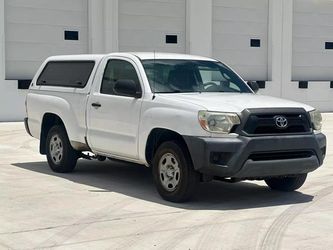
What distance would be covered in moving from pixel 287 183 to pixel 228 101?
1.68 metres

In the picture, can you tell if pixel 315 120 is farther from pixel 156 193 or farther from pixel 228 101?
pixel 156 193

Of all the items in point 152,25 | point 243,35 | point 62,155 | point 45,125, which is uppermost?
point 152,25

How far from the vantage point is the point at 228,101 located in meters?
7.85

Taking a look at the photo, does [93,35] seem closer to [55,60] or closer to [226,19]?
[226,19]

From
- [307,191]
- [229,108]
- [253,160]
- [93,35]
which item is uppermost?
[93,35]

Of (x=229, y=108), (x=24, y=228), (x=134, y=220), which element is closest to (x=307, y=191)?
(x=229, y=108)

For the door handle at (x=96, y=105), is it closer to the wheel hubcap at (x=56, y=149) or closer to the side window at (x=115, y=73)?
the side window at (x=115, y=73)

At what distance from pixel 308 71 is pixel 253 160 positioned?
59.9ft

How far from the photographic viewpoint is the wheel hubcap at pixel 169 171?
776cm

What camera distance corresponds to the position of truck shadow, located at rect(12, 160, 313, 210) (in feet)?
26.2

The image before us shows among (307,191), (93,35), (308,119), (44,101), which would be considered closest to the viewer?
(308,119)

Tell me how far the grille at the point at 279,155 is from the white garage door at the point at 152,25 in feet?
43.6

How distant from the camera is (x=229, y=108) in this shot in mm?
7535

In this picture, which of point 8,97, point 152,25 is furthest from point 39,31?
point 152,25
